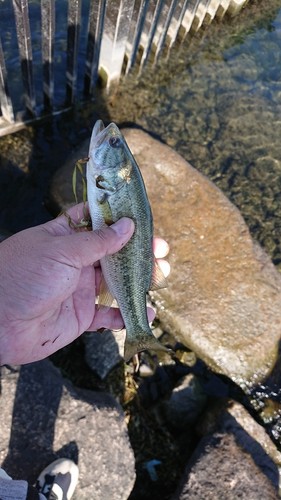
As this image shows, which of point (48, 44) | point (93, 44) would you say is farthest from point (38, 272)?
point (93, 44)

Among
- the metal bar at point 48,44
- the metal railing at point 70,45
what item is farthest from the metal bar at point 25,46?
the metal bar at point 48,44

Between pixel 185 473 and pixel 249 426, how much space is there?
1.12 m

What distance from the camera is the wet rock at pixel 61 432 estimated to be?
4379 millimetres

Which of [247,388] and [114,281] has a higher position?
[114,281]

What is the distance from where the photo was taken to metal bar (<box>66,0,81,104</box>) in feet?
22.1

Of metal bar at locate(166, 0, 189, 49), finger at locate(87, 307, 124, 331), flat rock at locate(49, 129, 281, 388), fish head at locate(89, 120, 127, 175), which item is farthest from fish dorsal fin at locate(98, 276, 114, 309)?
metal bar at locate(166, 0, 189, 49)

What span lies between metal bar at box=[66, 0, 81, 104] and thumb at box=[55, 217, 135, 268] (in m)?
5.18

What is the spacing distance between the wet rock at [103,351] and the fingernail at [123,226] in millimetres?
2481

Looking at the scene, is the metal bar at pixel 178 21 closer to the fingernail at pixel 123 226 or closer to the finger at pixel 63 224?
the finger at pixel 63 224

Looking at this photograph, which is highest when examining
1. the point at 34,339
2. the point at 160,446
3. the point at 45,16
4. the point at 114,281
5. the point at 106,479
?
the point at 45,16

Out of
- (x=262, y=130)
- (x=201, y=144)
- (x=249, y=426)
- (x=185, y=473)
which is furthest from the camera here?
(x=262, y=130)

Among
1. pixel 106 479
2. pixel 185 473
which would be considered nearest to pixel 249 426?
pixel 185 473

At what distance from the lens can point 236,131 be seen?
9.44 meters

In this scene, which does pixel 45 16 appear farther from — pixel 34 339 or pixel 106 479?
pixel 106 479
